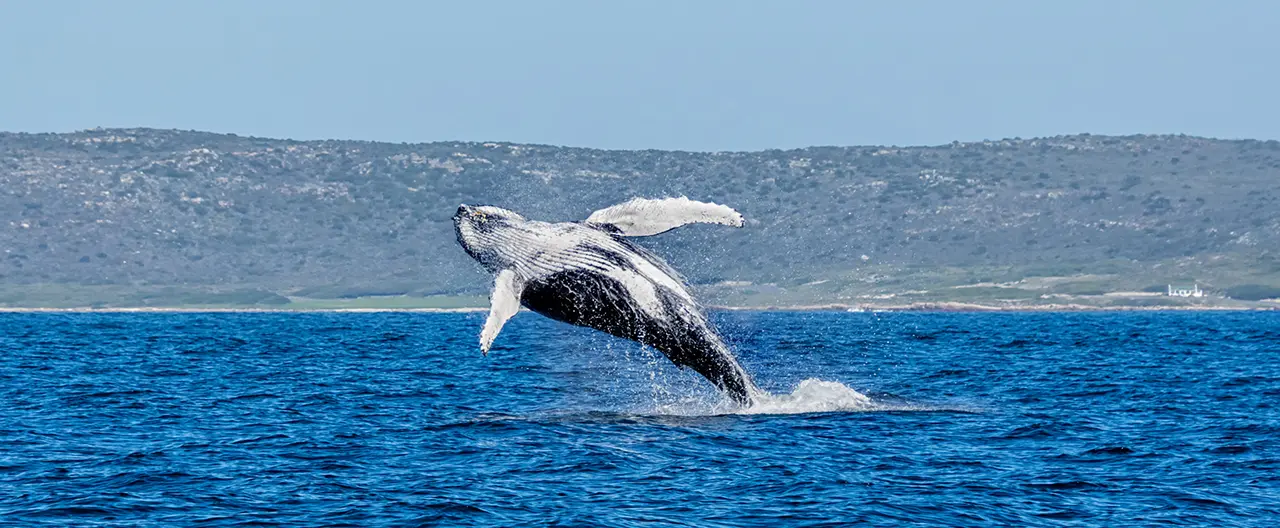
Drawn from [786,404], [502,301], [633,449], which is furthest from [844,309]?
[502,301]

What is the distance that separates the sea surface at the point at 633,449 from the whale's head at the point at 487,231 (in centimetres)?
280

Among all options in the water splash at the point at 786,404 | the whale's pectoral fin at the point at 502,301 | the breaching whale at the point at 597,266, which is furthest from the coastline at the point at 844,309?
the whale's pectoral fin at the point at 502,301

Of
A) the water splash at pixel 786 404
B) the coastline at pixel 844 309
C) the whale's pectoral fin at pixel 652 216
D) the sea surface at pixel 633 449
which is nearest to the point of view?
the sea surface at pixel 633 449

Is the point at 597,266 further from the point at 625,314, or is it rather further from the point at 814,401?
the point at 814,401

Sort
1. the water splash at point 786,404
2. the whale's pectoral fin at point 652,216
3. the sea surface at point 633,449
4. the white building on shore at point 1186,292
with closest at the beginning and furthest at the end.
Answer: the sea surface at point 633,449
the whale's pectoral fin at point 652,216
the water splash at point 786,404
the white building on shore at point 1186,292

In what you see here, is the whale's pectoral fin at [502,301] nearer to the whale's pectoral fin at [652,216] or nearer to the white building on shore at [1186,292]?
the whale's pectoral fin at [652,216]

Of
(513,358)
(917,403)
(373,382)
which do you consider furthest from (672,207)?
(513,358)

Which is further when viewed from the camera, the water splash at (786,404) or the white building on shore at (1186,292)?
the white building on shore at (1186,292)

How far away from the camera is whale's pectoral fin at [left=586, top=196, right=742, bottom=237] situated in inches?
901

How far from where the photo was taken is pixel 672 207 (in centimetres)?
2303

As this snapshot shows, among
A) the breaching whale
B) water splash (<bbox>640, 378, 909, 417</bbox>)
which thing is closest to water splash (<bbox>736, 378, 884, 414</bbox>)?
water splash (<bbox>640, 378, 909, 417</bbox>)

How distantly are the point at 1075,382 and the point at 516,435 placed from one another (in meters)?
17.8

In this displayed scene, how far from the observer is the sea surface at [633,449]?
19500 millimetres

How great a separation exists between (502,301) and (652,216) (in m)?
2.46
